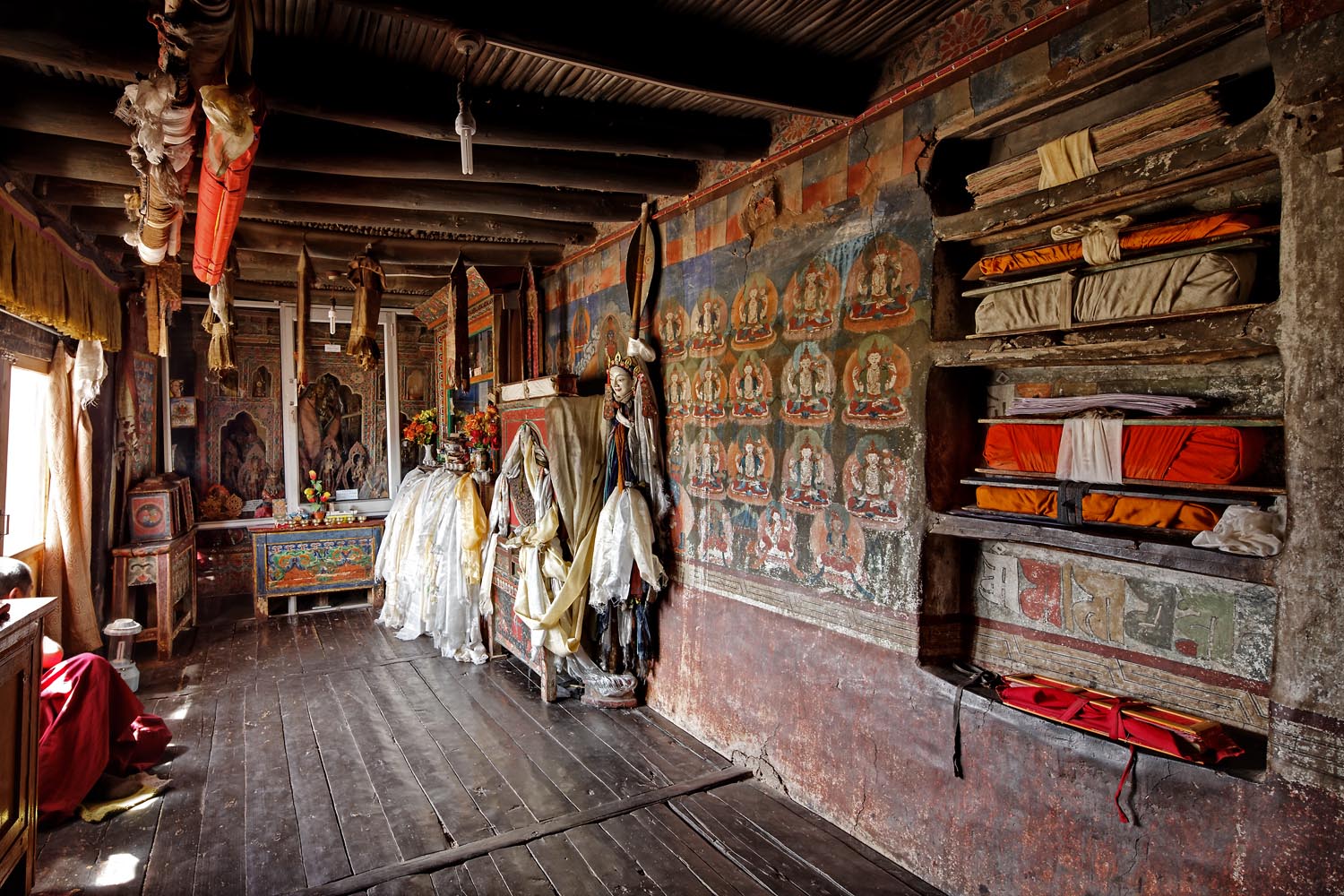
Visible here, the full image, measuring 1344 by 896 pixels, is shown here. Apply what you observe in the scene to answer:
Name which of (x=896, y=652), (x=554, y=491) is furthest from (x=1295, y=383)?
(x=554, y=491)

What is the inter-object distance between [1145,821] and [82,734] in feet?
15.1

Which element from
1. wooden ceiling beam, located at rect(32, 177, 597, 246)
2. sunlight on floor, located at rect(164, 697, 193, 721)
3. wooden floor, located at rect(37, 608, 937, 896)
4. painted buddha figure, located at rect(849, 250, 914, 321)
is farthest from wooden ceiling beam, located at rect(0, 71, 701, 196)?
sunlight on floor, located at rect(164, 697, 193, 721)

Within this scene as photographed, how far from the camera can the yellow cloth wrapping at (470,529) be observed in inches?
244

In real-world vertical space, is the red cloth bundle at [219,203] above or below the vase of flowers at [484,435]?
above

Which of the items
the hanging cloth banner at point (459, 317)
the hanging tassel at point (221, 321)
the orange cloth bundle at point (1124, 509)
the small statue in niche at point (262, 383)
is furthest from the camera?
the small statue in niche at point (262, 383)

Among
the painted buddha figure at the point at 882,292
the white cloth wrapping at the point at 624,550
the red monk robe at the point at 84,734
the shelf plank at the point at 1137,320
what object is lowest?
the red monk robe at the point at 84,734

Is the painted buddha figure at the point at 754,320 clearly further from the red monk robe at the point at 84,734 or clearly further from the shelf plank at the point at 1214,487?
the red monk robe at the point at 84,734

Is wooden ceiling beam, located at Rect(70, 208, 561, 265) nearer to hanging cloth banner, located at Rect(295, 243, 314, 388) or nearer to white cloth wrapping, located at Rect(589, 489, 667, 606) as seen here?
hanging cloth banner, located at Rect(295, 243, 314, 388)

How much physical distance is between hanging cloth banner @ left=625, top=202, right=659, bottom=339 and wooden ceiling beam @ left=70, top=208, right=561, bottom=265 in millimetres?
1497

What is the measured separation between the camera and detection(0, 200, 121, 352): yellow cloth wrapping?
391 cm

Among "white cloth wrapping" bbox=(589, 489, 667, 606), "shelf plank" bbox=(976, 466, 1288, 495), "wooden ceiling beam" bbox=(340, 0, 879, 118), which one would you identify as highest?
"wooden ceiling beam" bbox=(340, 0, 879, 118)

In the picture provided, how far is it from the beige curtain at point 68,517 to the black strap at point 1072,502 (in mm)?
6570

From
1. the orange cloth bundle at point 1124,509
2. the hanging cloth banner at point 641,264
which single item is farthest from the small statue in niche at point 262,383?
the orange cloth bundle at point 1124,509

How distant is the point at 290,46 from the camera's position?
298 centimetres
